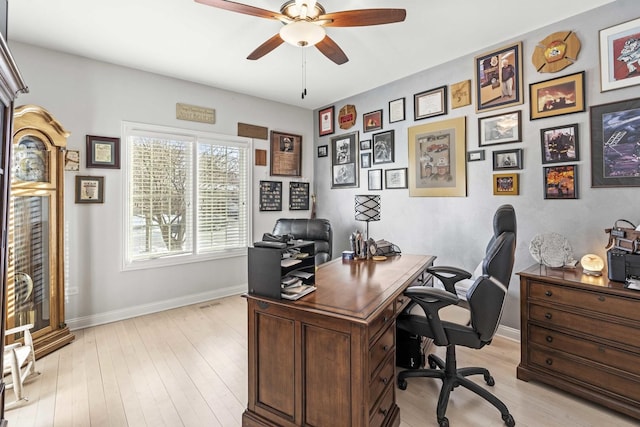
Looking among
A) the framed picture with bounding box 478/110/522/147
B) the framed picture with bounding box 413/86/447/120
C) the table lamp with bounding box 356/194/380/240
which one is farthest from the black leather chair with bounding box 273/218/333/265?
the framed picture with bounding box 478/110/522/147

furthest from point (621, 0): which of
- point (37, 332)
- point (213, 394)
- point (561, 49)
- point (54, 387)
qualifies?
point (37, 332)

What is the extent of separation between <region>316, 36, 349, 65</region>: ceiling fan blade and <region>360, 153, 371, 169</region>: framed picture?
5.65 ft

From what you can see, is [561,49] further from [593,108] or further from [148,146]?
[148,146]

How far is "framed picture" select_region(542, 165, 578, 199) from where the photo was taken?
→ 2.52 meters

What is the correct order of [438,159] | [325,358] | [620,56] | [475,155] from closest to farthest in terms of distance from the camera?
1. [325,358]
2. [620,56]
3. [475,155]
4. [438,159]

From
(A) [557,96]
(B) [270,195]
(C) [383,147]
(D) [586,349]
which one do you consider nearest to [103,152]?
(B) [270,195]

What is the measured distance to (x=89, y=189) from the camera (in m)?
3.21

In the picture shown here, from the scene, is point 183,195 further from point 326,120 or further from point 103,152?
point 326,120

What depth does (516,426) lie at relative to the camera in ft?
5.83

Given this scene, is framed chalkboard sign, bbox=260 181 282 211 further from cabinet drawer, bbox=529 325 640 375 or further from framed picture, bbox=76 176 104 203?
cabinet drawer, bbox=529 325 640 375

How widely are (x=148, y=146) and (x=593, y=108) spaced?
4.35 metres

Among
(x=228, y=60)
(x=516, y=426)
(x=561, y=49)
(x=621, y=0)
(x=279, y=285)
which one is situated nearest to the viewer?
(x=279, y=285)

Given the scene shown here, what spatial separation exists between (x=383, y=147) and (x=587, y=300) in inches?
104

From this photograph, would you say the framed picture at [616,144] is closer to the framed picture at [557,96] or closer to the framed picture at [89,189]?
the framed picture at [557,96]
